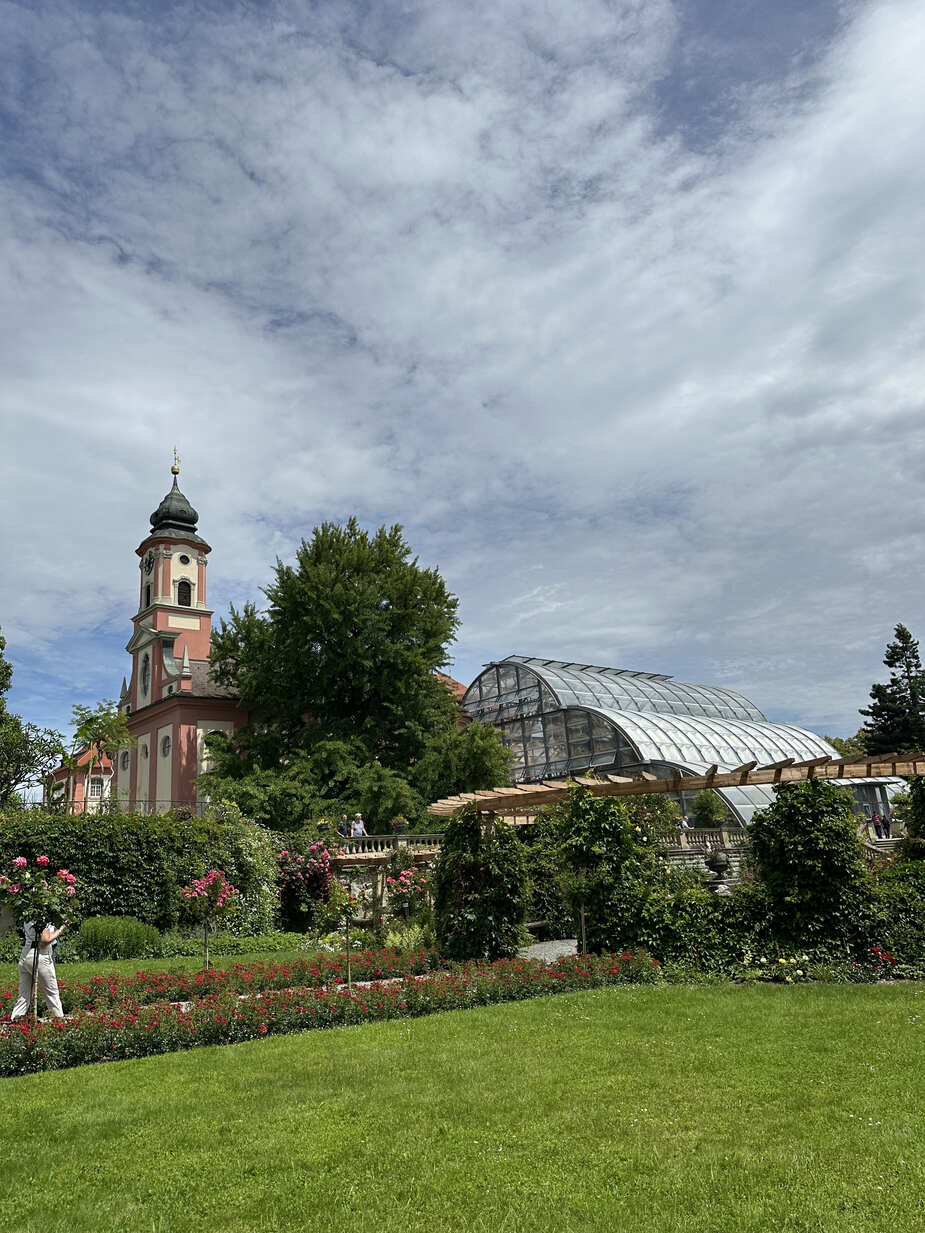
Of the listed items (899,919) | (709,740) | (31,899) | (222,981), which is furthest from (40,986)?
(709,740)

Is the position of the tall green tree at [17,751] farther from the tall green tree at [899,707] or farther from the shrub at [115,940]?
the tall green tree at [899,707]

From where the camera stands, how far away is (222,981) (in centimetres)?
1055

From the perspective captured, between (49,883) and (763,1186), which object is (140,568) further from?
(763,1186)

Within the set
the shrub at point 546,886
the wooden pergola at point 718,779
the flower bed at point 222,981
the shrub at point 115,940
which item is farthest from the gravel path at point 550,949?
the shrub at point 115,940

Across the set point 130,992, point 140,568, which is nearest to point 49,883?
point 130,992

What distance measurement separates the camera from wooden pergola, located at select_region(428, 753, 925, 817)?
11.1 meters

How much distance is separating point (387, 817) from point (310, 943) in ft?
31.4

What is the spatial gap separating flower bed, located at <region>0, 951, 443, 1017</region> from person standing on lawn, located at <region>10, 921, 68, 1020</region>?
0.38 metres

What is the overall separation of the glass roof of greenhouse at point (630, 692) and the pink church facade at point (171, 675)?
51.5 ft

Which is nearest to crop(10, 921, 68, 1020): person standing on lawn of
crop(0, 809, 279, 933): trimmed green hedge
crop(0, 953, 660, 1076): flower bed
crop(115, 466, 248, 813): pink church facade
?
crop(0, 953, 660, 1076): flower bed

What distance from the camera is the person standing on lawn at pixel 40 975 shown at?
361 inches

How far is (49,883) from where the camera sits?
9.91 metres

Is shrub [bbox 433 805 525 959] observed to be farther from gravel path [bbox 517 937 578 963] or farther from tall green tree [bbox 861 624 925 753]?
tall green tree [bbox 861 624 925 753]

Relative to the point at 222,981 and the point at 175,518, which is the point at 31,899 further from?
the point at 175,518
